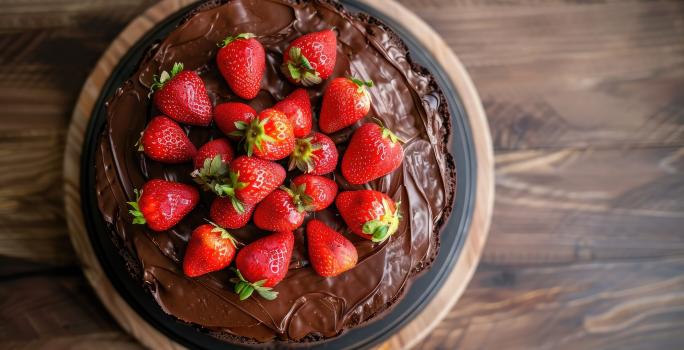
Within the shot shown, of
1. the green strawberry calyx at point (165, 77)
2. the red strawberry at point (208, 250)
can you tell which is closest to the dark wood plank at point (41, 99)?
the green strawberry calyx at point (165, 77)

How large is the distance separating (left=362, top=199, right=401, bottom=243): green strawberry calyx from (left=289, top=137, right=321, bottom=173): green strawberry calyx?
0.34 metres

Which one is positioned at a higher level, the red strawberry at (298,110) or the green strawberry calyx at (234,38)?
the green strawberry calyx at (234,38)

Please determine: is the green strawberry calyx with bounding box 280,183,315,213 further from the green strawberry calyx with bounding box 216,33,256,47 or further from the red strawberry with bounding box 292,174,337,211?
the green strawberry calyx with bounding box 216,33,256,47

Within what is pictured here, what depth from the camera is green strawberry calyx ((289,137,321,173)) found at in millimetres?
2182

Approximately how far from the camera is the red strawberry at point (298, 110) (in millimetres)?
2219

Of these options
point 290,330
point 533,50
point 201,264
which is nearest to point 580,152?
point 533,50

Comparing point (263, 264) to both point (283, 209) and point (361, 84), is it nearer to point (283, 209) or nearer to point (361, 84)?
point (283, 209)

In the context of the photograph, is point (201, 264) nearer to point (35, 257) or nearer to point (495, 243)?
point (35, 257)

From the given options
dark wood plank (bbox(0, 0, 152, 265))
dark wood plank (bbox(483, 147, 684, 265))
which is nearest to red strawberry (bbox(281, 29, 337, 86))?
dark wood plank (bbox(0, 0, 152, 265))

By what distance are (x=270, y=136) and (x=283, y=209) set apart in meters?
0.31

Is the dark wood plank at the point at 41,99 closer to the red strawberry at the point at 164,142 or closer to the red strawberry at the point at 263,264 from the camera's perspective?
the red strawberry at the point at 164,142

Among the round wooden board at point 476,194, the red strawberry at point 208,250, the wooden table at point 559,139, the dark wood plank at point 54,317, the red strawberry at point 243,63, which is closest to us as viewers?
the red strawberry at point 208,250

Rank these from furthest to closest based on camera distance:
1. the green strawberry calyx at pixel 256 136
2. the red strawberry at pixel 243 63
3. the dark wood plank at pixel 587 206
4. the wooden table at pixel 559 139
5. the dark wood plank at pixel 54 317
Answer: the dark wood plank at pixel 587 206, the wooden table at pixel 559 139, the dark wood plank at pixel 54 317, the red strawberry at pixel 243 63, the green strawberry calyx at pixel 256 136

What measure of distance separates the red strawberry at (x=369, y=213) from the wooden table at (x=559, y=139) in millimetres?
1235
